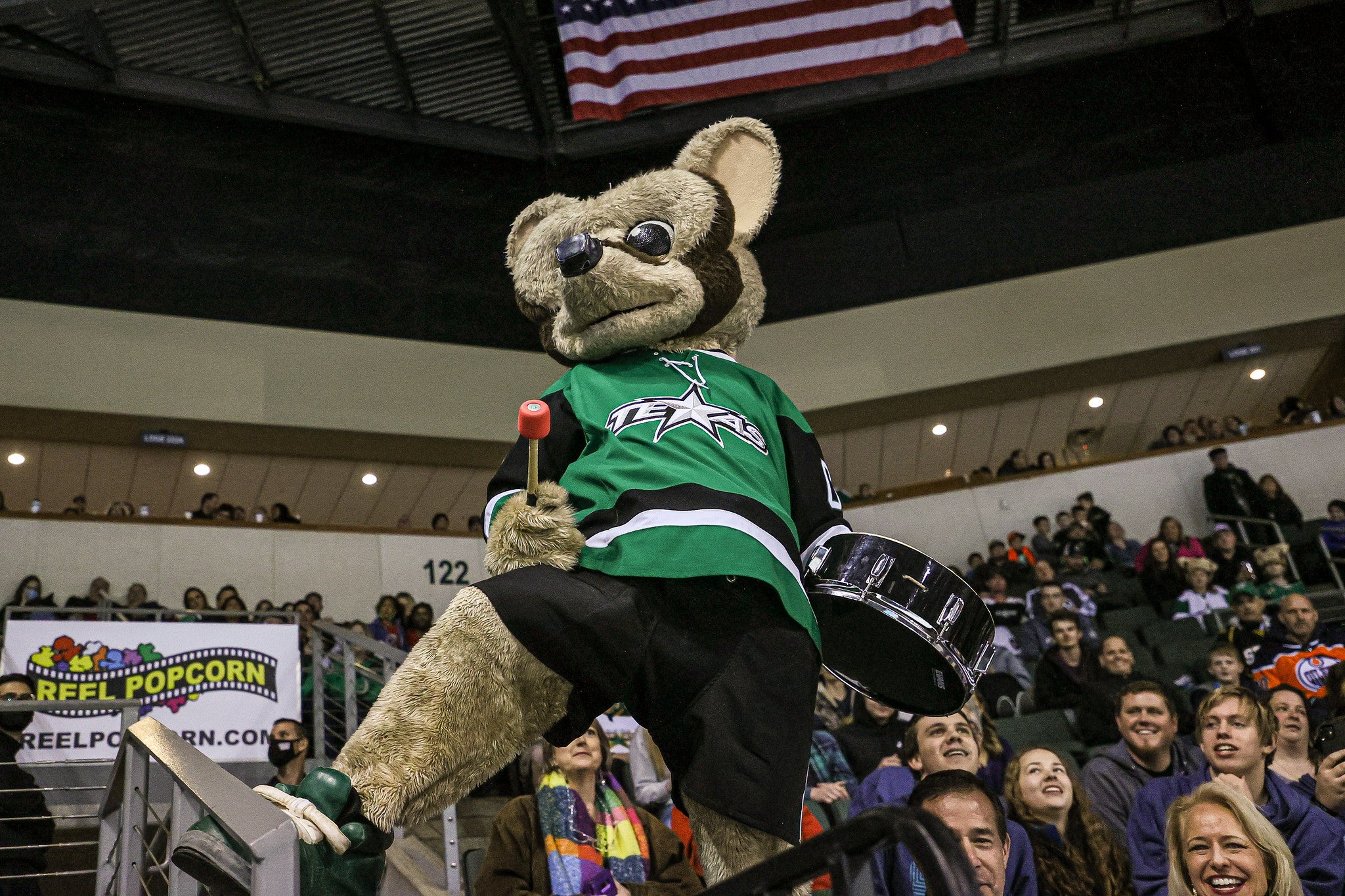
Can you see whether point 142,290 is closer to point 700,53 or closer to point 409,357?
point 409,357

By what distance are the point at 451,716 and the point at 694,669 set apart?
353mm

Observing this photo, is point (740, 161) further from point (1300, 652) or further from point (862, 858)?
point (1300, 652)

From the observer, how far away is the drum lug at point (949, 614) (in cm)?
192

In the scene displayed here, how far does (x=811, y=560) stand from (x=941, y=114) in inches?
362

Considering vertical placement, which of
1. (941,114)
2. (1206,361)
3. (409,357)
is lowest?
(1206,361)

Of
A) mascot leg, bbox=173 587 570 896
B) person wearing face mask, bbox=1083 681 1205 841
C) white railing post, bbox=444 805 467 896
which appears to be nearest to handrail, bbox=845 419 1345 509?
person wearing face mask, bbox=1083 681 1205 841

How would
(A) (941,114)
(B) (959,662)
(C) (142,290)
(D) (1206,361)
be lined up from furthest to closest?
(D) (1206,361), (A) (941,114), (C) (142,290), (B) (959,662)

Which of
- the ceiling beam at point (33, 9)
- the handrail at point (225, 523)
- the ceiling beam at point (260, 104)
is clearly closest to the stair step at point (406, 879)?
the ceiling beam at point (33, 9)

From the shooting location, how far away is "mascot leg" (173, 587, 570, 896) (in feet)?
5.04

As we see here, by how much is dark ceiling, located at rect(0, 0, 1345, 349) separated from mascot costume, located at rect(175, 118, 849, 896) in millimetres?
8055

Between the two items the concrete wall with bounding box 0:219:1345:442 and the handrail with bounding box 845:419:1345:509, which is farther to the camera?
the handrail with bounding box 845:419:1345:509

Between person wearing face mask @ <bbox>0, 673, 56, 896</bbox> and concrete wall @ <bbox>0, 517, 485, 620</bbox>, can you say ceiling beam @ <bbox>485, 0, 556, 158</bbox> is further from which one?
person wearing face mask @ <bbox>0, 673, 56, 896</bbox>

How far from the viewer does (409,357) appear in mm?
10516

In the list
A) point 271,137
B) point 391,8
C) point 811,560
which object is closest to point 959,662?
point 811,560
